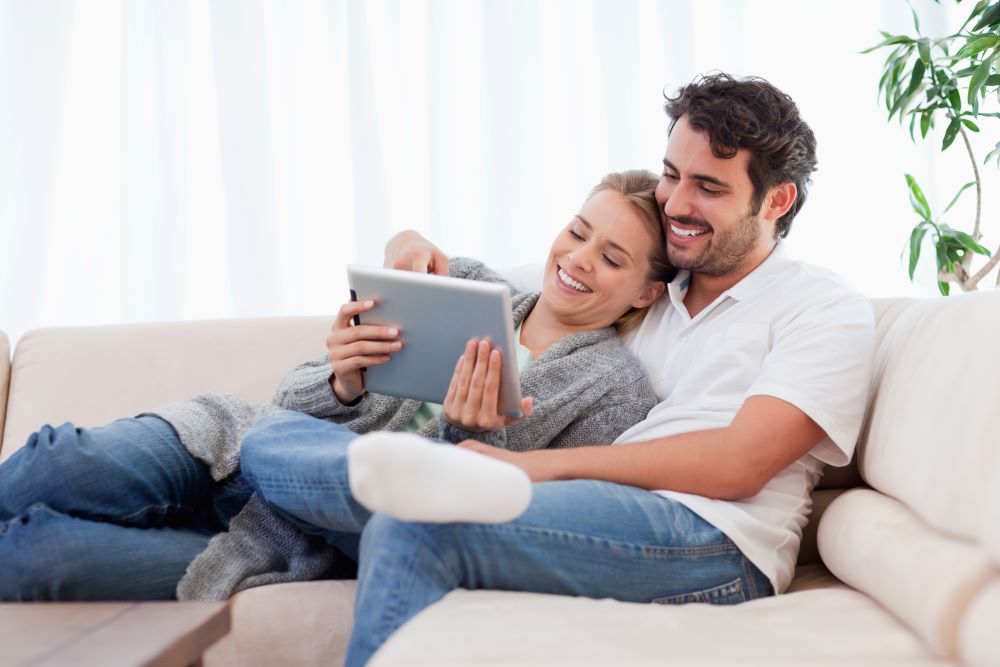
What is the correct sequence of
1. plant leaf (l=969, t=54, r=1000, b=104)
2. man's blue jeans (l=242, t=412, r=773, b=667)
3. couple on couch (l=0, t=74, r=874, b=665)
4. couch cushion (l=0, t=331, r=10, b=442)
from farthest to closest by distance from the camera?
1. plant leaf (l=969, t=54, r=1000, b=104)
2. couch cushion (l=0, t=331, r=10, b=442)
3. couple on couch (l=0, t=74, r=874, b=665)
4. man's blue jeans (l=242, t=412, r=773, b=667)

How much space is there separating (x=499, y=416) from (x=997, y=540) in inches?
29.6

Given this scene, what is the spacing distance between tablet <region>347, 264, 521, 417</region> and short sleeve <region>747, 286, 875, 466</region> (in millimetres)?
399

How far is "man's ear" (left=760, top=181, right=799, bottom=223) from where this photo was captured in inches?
68.8

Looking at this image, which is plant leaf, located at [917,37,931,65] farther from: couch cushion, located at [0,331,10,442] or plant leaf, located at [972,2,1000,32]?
couch cushion, located at [0,331,10,442]

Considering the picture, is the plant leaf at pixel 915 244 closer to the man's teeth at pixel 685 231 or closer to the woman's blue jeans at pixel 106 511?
the man's teeth at pixel 685 231

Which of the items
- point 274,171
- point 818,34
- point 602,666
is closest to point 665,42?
point 818,34

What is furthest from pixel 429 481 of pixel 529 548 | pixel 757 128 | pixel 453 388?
pixel 757 128

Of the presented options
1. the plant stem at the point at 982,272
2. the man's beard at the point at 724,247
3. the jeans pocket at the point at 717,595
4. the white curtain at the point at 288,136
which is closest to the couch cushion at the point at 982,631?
the jeans pocket at the point at 717,595

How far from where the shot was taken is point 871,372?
149cm

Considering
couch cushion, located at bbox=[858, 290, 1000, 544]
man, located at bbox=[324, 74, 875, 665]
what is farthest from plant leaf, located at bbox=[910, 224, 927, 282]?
couch cushion, located at bbox=[858, 290, 1000, 544]

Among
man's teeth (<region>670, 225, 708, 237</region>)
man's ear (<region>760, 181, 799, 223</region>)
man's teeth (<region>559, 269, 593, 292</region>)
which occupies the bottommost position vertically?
man's teeth (<region>559, 269, 593, 292</region>)

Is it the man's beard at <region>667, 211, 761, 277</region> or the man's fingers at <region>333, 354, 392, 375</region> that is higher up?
the man's beard at <region>667, 211, 761, 277</region>

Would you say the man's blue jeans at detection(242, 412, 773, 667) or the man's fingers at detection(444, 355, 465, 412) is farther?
the man's fingers at detection(444, 355, 465, 412)

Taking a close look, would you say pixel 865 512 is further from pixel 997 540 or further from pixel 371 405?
pixel 371 405
